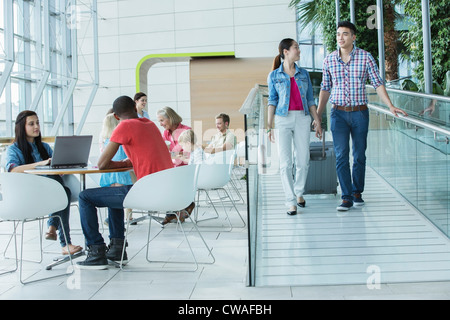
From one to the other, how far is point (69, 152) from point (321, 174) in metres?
2.24

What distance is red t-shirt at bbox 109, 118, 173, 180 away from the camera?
11.0 ft

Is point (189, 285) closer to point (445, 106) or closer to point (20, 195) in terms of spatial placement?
point (20, 195)

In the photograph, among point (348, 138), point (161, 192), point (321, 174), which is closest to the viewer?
point (161, 192)

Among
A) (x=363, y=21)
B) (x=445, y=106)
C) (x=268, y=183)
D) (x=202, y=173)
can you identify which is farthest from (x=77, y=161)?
(x=363, y=21)

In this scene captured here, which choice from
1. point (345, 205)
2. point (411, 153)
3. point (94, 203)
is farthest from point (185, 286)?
point (411, 153)

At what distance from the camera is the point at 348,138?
402 centimetres

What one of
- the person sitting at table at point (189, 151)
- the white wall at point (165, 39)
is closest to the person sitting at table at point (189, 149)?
the person sitting at table at point (189, 151)

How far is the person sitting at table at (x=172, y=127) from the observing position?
5254mm

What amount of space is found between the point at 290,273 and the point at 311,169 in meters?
1.80

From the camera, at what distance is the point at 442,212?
3.58m

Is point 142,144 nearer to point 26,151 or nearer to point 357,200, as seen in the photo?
point 26,151

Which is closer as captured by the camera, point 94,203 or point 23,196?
point 23,196

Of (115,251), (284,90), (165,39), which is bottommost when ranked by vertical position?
(115,251)

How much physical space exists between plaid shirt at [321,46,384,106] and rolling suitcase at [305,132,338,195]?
803 mm
